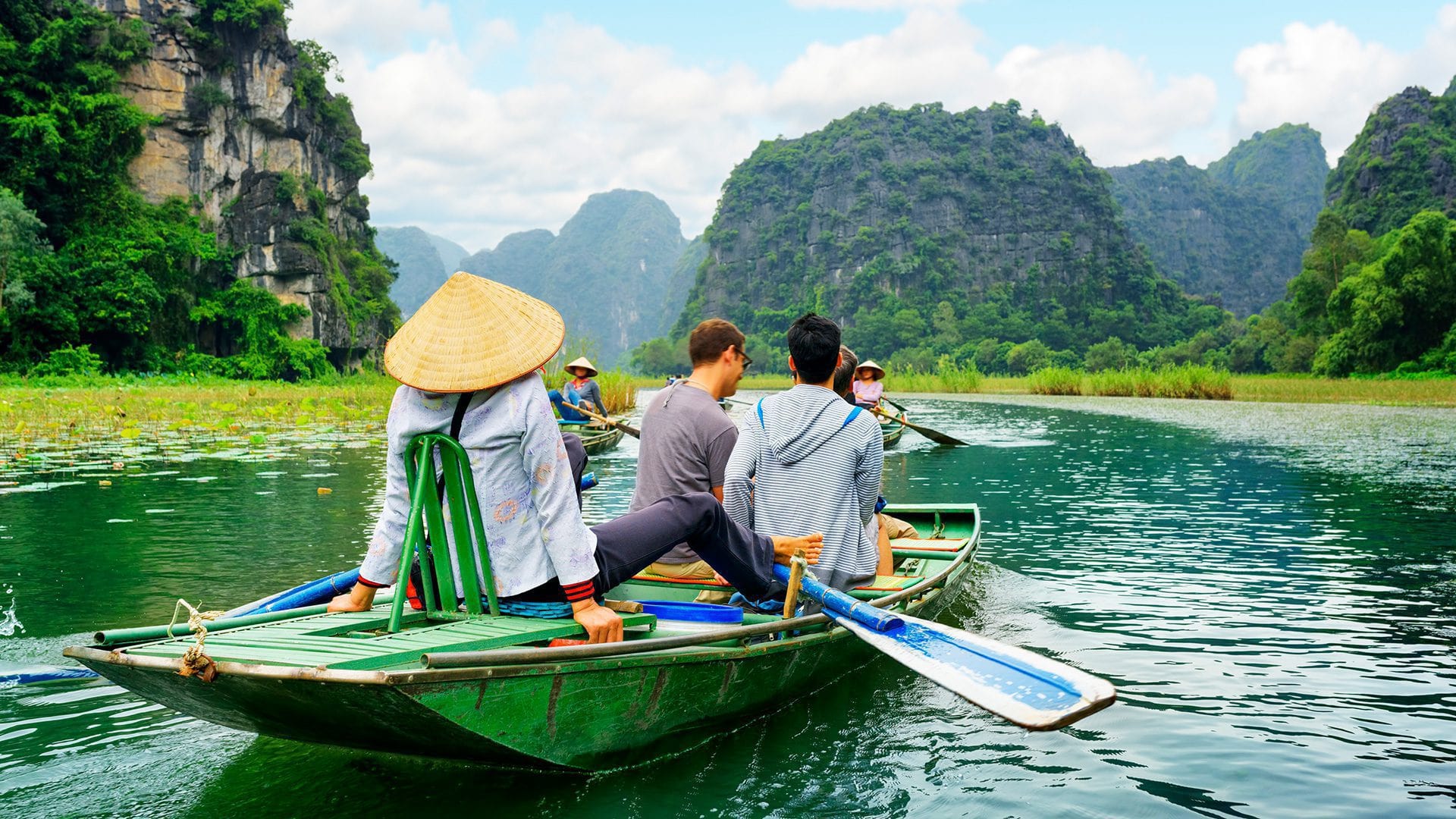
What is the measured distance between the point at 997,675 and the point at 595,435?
36.6ft

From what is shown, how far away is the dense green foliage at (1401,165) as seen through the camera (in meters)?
56.3

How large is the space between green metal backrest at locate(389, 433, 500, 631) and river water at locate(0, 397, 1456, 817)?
1.82ft

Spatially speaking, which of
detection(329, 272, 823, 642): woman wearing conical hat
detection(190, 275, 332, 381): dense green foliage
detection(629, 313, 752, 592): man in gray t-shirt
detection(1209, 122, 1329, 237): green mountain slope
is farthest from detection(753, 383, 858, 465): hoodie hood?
detection(1209, 122, 1329, 237): green mountain slope

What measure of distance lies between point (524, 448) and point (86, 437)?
13959mm

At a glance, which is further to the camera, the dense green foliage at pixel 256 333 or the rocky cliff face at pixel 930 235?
the rocky cliff face at pixel 930 235

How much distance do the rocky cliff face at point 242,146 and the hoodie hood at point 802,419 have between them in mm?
35813

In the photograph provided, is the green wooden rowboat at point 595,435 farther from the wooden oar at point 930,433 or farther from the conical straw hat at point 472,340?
the conical straw hat at point 472,340

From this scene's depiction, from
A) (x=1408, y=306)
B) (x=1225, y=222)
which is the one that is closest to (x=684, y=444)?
(x=1408, y=306)

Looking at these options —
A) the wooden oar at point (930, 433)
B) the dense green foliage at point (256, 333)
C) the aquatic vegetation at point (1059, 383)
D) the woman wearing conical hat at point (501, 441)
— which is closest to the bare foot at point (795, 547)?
the woman wearing conical hat at point (501, 441)

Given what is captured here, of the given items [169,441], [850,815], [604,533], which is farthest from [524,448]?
[169,441]

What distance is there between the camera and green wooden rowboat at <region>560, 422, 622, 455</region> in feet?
43.9

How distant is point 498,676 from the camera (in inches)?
103

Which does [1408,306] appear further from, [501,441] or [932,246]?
[932,246]

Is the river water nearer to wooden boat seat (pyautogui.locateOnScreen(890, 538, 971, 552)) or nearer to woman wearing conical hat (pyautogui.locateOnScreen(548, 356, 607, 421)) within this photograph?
wooden boat seat (pyautogui.locateOnScreen(890, 538, 971, 552))
